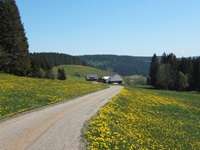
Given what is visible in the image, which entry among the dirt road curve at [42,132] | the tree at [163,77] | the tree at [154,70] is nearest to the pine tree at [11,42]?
the dirt road curve at [42,132]

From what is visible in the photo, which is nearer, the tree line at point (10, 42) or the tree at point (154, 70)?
the tree line at point (10, 42)

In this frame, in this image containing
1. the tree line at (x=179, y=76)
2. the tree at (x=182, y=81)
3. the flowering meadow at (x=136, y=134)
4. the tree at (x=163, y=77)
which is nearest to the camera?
the flowering meadow at (x=136, y=134)

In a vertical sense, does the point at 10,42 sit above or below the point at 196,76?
above

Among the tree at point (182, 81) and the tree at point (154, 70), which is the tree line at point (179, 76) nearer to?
the tree at point (182, 81)

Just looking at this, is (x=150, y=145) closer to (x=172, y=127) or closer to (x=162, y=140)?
(x=162, y=140)

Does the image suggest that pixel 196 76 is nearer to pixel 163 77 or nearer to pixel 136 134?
pixel 163 77

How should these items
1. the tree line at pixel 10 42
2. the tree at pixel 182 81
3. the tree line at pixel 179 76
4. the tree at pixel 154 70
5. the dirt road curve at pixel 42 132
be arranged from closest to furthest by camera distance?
1. the dirt road curve at pixel 42 132
2. the tree line at pixel 10 42
3. the tree at pixel 182 81
4. the tree line at pixel 179 76
5. the tree at pixel 154 70

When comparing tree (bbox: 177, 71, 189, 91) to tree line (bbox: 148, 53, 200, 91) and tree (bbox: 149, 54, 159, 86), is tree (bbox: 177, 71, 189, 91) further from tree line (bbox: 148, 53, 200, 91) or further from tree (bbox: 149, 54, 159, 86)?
tree (bbox: 149, 54, 159, 86)

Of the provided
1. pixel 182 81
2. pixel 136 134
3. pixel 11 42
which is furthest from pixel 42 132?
pixel 182 81

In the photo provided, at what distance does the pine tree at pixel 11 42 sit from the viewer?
5753cm

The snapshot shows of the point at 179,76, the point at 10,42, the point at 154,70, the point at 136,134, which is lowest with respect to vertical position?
the point at 136,134

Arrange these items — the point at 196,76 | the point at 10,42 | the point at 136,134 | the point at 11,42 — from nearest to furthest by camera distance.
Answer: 1. the point at 136,134
2. the point at 10,42
3. the point at 11,42
4. the point at 196,76

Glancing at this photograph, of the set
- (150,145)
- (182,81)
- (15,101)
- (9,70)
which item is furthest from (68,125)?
(182,81)

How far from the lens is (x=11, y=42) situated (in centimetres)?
5831
